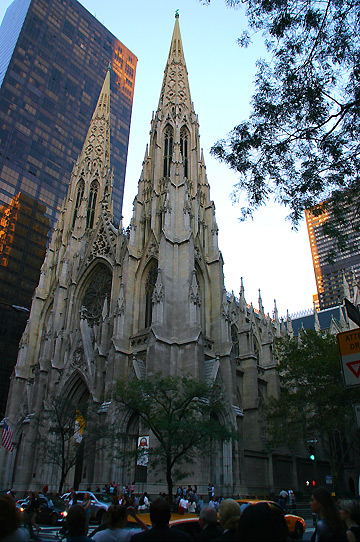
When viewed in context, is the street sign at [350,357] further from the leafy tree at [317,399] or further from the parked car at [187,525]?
the leafy tree at [317,399]

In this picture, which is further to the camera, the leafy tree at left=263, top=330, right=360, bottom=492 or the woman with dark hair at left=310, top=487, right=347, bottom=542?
the leafy tree at left=263, top=330, right=360, bottom=492

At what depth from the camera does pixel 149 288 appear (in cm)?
3338

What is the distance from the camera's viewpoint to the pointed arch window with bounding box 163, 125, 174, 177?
39981 millimetres

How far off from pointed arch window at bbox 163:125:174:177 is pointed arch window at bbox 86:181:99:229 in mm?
10701

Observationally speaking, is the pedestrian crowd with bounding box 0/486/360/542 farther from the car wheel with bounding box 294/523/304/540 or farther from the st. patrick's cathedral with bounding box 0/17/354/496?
the st. patrick's cathedral with bounding box 0/17/354/496

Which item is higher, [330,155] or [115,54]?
[115,54]

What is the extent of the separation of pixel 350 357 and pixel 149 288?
26.7 metres

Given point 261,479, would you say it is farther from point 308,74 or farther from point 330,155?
point 308,74

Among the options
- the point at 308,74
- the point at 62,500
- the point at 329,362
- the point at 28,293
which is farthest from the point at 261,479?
the point at 28,293

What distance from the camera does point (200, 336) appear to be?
1097 inches

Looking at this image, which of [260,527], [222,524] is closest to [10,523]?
[222,524]

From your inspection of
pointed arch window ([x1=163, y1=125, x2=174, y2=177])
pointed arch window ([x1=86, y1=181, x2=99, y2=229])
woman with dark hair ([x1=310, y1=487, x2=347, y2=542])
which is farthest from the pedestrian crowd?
pointed arch window ([x1=86, y1=181, x2=99, y2=229])

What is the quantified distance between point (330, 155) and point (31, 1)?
8774 cm

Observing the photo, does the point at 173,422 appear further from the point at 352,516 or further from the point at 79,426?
the point at 352,516
